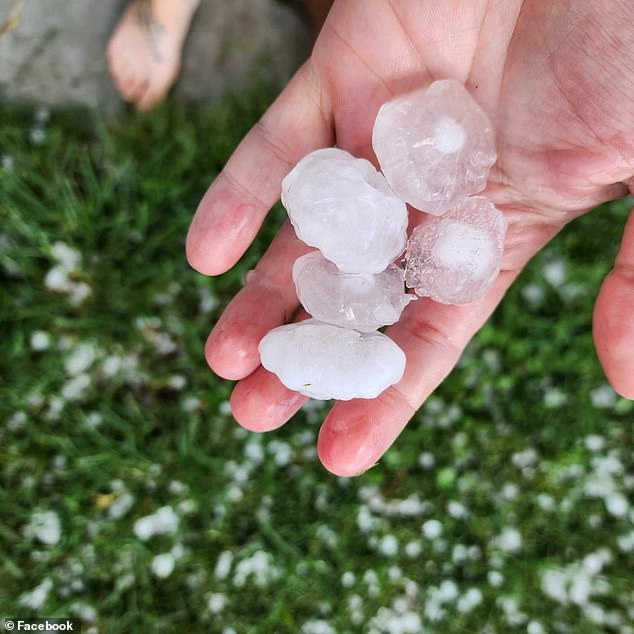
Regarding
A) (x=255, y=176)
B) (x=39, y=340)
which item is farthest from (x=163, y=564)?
(x=255, y=176)

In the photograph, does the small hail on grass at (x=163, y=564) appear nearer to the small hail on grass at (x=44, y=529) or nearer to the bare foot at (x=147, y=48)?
the small hail on grass at (x=44, y=529)

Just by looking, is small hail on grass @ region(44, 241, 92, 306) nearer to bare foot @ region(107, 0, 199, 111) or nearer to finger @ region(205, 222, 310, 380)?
bare foot @ region(107, 0, 199, 111)

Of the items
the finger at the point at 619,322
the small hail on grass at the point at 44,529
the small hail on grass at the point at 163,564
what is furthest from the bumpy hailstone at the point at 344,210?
the small hail on grass at the point at 44,529

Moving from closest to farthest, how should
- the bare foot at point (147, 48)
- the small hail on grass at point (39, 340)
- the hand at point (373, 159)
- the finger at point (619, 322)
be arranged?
the finger at point (619, 322) → the hand at point (373, 159) → the small hail on grass at point (39, 340) → the bare foot at point (147, 48)

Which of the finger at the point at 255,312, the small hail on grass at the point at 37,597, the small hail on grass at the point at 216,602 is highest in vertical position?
the finger at the point at 255,312

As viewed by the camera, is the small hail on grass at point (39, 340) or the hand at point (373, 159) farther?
the small hail on grass at point (39, 340)

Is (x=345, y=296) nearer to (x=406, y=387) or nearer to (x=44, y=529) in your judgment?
(x=406, y=387)

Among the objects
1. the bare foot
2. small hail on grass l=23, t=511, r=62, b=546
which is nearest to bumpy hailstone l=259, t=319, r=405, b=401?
small hail on grass l=23, t=511, r=62, b=546
